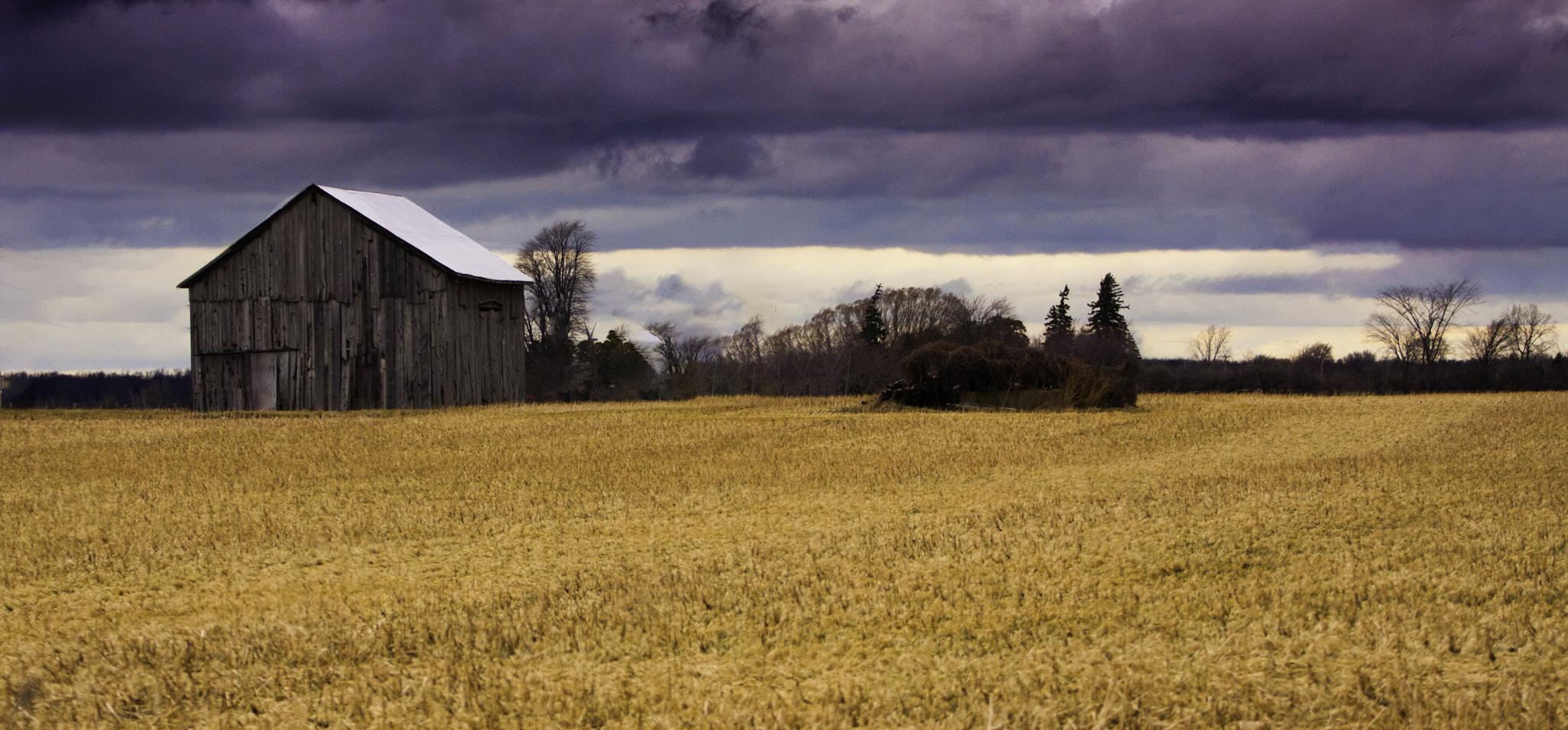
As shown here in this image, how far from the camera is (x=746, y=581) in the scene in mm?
6488

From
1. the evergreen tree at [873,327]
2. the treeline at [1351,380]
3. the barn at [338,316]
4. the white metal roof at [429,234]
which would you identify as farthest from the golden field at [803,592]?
the evergreen tree at [873,327]

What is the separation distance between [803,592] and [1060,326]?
59537mm

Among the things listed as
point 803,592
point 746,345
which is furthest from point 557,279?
point 803,592

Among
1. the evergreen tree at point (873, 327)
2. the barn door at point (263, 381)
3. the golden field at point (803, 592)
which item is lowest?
the golden field at point (803, 592)

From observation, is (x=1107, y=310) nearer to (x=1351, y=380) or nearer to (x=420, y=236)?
(x=1351, y=380)

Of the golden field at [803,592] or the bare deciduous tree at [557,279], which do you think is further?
the bare deciduous tree at [557,279]

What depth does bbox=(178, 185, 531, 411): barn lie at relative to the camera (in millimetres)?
27547

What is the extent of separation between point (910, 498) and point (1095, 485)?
1.86 meters

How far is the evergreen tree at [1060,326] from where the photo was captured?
58.2 m

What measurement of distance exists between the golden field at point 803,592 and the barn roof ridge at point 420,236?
15301 millimetres

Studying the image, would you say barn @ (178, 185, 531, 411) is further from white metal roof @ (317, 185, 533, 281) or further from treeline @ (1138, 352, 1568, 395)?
treeline @ (1138, 352, 1568, 395)

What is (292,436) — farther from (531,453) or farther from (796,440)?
(796,440)

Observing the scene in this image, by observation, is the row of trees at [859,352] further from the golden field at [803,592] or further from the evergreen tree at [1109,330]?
the golden field at [803,592]

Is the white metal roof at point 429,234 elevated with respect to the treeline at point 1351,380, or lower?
elevated
